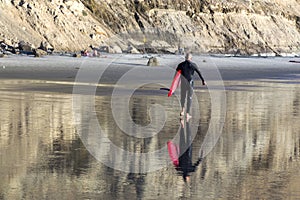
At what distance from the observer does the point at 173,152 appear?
1062 cm

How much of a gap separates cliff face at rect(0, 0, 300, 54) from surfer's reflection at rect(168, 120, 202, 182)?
117 feet

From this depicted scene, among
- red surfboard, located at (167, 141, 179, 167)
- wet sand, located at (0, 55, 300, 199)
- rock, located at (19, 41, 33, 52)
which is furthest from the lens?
rock, located at (19, 41, 33, 52)

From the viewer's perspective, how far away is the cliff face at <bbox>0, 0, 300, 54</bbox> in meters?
51.1

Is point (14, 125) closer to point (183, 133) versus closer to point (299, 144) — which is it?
point (183, 133)

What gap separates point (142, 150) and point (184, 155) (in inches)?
28.7

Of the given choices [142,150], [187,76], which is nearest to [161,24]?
[187,76]

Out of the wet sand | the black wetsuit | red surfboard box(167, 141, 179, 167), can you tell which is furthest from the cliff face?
red surfboard box(167, 141, 179, 167)

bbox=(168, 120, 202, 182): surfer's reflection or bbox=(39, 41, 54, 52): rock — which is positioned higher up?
bbox=(39, 41, 54, 52): rock

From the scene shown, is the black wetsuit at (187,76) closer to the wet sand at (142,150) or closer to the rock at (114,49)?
the wet sand at (142,150)

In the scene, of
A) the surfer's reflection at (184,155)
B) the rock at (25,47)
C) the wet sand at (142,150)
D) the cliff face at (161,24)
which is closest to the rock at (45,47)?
the cliff face at (161,24)

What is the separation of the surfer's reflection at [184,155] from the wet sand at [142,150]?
10 centimetres

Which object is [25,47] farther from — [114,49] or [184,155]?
[184,155]

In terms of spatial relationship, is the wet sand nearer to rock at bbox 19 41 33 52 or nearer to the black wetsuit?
the black wetsuit

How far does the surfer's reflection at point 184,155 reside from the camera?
9.14 meters
